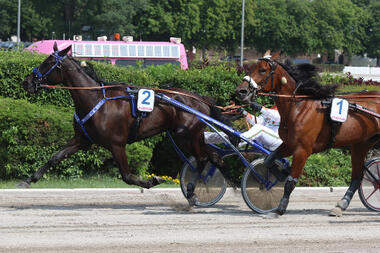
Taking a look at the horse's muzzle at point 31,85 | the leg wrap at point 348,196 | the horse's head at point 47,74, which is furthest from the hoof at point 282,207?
the horse's muzzle at point 31,85

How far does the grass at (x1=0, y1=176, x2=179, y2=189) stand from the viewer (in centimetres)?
1025

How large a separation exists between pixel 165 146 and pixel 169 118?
130 inches

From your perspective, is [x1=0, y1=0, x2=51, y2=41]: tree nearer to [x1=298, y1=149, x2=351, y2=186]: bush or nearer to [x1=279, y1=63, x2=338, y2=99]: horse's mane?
[x1=298, y1=149, x2=351, y2=186]: bush

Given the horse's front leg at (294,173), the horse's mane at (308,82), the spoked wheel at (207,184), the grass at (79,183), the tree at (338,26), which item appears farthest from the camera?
the tree at (338,26)

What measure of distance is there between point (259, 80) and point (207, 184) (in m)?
1.89

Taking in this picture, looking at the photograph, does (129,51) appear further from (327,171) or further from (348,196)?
(348,196)

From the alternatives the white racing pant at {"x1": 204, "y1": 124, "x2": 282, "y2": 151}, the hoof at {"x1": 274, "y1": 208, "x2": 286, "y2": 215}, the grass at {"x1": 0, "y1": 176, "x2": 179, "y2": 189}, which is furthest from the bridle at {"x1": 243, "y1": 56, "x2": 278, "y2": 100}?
the grass at {"x1": 0, "y1": 176, "x2": 179, "y2": 189}

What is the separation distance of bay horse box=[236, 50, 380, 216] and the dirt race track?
0.56 meters

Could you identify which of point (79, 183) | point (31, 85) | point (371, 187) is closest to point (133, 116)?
point (31, 85)

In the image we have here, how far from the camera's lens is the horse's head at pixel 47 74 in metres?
8.66

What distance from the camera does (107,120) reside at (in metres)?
8.55

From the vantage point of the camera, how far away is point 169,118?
8945mm

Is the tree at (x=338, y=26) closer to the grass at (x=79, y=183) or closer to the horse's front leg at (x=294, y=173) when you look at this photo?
the grass at (x=79, y=183)

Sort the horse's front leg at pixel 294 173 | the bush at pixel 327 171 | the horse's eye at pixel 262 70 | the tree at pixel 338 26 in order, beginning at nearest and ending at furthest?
the horse's front leg at pixel 294 173 < the horse's eye at pixel 262 70 < the bush at pixel 327 171 < the tree at pixel 338 26
